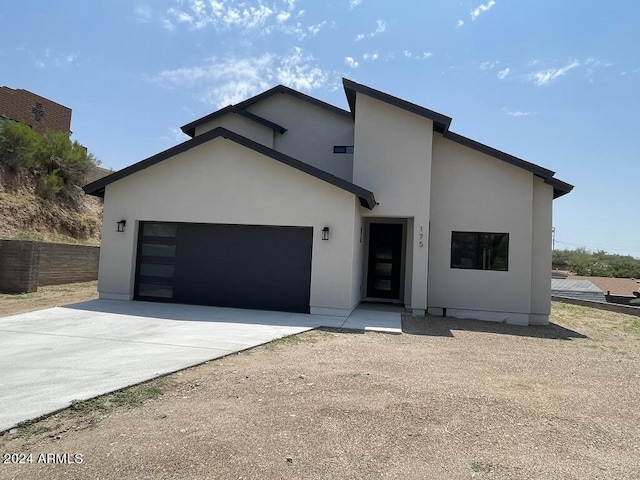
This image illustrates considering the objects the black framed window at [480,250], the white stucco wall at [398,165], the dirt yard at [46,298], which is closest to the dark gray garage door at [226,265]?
the dirt yard at [46,298]

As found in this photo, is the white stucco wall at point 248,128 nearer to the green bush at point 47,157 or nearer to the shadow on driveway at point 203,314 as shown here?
the shadow on driveway at point 203,314

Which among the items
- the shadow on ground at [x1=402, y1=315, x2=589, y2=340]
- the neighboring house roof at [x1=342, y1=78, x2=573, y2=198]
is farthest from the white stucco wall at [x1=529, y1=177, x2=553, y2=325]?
the shadow on ground at [x1=402, y1=315, x2=589, y2=340]

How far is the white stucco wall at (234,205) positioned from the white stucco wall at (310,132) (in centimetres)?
366

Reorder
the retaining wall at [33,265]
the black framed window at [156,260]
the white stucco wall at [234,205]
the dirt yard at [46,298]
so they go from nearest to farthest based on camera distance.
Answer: the dirt yard at [46,298] < the white stucco wall at [234,205] < the black framed window at [156,260] < the retaining wall at [33,265]

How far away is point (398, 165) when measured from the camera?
11.4 m

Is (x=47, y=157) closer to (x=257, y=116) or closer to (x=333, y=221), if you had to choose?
(x=257, y=116)

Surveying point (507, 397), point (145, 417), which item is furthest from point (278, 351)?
point (507, 397)

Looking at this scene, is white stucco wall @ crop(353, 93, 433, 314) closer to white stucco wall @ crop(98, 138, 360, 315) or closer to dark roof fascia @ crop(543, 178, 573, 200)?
white stucco wall @ crop(98, 138, 360, 315)

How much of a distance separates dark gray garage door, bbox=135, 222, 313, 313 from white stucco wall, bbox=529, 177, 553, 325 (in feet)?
21.9

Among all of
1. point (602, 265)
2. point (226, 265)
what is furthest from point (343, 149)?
point (602, 265)

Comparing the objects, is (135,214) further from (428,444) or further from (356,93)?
(428,444)

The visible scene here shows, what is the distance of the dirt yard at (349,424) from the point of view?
3.01 m

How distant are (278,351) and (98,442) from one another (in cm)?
346

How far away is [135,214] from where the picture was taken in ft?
36.9
